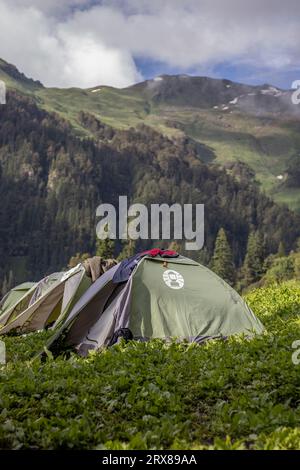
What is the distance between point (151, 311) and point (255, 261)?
11479 cm

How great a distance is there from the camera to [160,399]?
7.72 metres

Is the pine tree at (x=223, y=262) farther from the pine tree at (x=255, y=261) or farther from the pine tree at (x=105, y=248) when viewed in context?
the pine tree at (x=105, y=248)

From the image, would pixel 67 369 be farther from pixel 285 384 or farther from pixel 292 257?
pixel 292 257

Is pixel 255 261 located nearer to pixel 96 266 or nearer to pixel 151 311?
pixel 96 266

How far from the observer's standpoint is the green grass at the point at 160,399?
6.50m

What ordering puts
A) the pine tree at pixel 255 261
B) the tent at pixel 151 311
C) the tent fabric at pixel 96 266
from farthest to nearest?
the pine tree at pixel 255 261 < the tent fabric at pixel 96 266 < the tent at pixel 151 311

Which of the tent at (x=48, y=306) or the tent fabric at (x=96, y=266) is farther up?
the tent fabric at (x=96, y=266)

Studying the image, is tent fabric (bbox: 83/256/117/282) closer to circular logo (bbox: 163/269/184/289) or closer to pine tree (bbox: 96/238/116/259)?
circular logo (bbox: 163/269/184/289)

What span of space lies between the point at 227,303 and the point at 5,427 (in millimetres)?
7954

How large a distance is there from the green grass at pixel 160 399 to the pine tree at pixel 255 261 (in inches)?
4407

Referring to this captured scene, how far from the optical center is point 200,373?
9.09 meters

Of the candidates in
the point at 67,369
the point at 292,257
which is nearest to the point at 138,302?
the point at 67,369

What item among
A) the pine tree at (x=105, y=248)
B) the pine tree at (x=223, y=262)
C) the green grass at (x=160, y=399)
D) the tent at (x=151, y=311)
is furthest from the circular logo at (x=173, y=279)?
the pine tree at (x=223, y=262)

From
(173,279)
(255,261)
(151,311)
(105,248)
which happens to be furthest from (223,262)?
(151,311)
